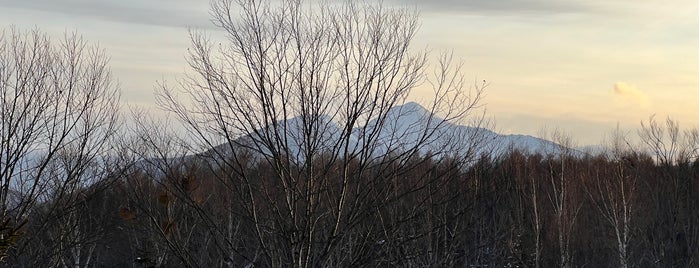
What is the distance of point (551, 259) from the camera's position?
29.3 meters

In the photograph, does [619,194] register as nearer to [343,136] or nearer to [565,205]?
[565,205]

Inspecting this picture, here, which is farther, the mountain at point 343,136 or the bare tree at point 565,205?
the bare tree at point 565,205

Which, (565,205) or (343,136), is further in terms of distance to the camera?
(565,205)

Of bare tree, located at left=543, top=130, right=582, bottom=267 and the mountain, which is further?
bare tree, located at left=543, top=130, right=582, bottom=267

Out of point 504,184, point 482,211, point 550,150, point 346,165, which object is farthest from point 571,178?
point 346,165

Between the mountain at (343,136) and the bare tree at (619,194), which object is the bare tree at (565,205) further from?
the mountain at (343,136)

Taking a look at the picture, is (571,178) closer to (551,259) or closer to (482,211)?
(551,259)

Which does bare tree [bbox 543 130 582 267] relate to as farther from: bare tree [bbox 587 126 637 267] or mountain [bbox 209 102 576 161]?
mountain [bbox 209 102 576 161]

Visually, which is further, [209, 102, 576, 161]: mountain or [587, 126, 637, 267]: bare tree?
[587, 126, 637, 267]: bare tree

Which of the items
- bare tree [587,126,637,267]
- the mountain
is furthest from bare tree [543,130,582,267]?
the mountain

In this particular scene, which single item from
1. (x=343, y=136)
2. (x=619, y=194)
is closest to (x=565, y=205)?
(x=619, y=194)

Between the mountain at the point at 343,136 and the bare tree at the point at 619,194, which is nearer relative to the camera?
the mountain at the point at 343,136

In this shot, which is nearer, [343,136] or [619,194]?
[343,136]

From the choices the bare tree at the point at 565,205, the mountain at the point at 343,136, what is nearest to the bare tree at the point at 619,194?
the bare tree at the point at 565,205
